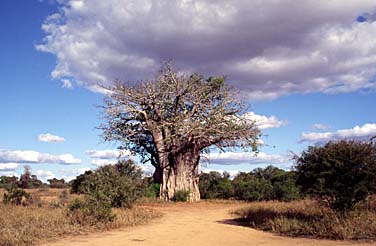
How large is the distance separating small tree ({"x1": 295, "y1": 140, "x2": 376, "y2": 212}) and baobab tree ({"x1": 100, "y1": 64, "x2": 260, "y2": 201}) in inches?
679

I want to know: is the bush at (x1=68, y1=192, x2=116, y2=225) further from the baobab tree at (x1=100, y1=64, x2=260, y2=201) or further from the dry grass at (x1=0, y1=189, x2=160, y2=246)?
the baobab tree at (x1=100, y1=64, x2=260, y2=201)

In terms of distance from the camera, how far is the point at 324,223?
13.4 m

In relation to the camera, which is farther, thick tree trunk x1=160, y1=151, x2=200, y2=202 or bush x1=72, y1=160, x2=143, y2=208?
thick tree trunk x1=160, y1=151, x2=200, y2=202

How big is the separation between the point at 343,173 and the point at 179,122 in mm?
18469

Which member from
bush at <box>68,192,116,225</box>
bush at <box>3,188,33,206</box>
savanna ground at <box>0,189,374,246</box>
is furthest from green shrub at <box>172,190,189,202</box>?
bush at <box>68,192,116,225</box>

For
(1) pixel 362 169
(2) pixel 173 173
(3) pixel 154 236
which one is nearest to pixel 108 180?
(3) pixel 154 236

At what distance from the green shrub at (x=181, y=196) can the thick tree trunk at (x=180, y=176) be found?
407mm

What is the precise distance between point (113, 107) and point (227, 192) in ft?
41.7

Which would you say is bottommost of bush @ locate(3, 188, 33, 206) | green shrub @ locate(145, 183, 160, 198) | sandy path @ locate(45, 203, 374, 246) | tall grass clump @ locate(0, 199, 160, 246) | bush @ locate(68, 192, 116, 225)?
sandy path @ locate(45, 203, 374, 246)

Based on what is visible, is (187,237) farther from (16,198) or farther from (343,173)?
(16,198)

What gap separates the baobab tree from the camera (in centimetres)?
3173

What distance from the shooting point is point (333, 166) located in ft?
45.3

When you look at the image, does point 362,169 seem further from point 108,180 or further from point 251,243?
point 108,180

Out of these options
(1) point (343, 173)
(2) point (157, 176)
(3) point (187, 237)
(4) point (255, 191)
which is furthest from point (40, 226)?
(4) point (255, 191)
